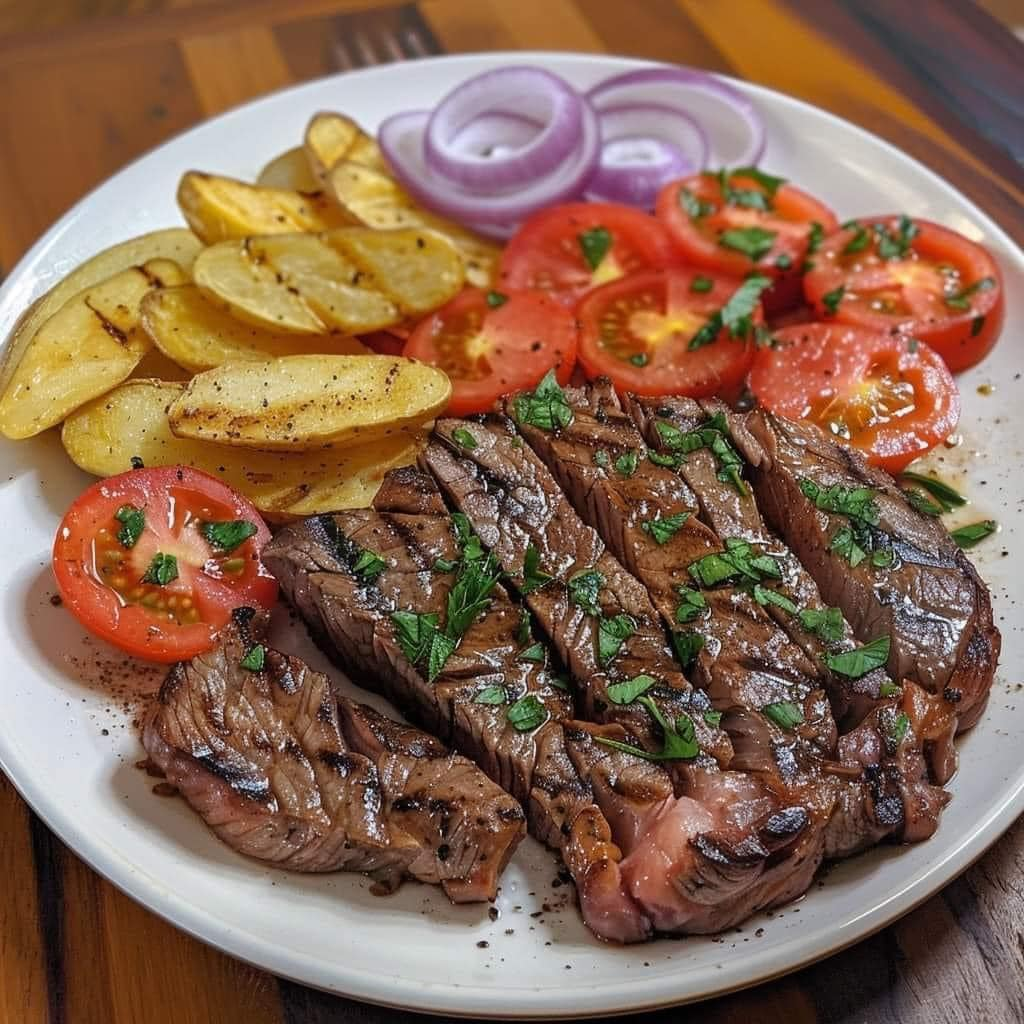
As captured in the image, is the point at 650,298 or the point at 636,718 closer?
the point at 636,718

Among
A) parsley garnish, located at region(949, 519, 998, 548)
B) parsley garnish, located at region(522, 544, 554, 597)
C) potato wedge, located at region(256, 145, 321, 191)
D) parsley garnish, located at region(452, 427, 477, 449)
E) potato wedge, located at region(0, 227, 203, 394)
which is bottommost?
potato wedge, located at region(0, 227, 203, 394)

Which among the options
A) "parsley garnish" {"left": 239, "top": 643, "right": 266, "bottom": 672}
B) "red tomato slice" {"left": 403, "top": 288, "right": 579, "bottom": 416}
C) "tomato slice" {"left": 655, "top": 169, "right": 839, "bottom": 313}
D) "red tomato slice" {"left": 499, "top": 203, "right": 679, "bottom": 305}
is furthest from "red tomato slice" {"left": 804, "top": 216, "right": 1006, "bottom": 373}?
"parsley garnish" {"left": 239, "top": 643, "right": 266, "bottom": 672}

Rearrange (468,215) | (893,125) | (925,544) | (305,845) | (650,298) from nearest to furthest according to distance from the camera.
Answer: (305,845), (925,544), (650,298), (468,215), (893,125)

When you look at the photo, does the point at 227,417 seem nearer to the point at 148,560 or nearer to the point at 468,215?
the point at 148,560

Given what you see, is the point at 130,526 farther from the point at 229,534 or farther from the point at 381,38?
the point at 381,38

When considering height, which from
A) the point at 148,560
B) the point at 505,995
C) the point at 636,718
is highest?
the point at 636,718

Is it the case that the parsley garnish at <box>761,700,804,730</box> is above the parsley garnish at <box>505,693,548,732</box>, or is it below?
above

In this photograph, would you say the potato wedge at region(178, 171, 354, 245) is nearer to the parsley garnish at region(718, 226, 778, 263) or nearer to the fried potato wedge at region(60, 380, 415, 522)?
the fried potato wedge at region(60, 380, 415, 522)

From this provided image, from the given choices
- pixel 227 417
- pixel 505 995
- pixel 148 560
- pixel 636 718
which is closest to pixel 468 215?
pixel 227 417

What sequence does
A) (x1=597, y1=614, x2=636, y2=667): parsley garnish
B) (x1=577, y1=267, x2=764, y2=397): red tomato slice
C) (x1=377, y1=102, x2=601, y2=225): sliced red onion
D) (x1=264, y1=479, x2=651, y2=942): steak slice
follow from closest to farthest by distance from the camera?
(x1=264, y1=479, x2=651, y2=942): steak slice → (x1=597, y1=614, x2=636, y2=667): parsley garnish → (x1=577, y1=267, x2=764, y2=397): red tomato slice → (x1=377, y1=102, x2=601, y2=225): sliced red onion
